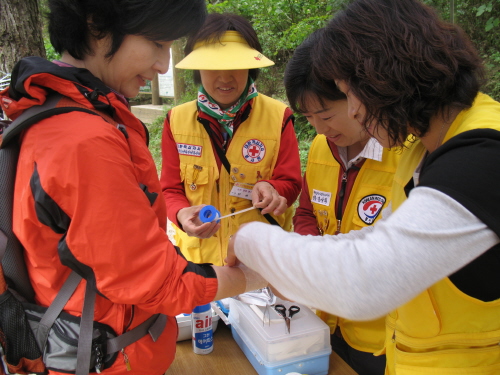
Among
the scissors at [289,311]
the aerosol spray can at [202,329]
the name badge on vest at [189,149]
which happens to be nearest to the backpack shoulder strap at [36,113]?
→ the aerosol spray can at [202,329]

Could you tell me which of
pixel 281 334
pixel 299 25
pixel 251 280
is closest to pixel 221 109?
pixel 251 280

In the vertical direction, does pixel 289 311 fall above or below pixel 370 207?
below

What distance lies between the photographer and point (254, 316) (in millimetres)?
1604

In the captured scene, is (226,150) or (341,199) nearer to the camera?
(341,199)

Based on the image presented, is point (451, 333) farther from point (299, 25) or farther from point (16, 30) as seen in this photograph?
point (299, 25)

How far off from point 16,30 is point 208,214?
75.5 inches

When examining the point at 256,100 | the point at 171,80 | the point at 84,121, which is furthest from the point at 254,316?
the point at 171,80

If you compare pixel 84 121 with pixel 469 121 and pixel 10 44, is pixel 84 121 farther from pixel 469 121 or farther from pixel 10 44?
pixel 10 44

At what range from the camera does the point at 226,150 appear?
2.27 meters

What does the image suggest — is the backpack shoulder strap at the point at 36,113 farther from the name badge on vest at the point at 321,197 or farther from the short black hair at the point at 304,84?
the name badge on vest at the point at 321,197

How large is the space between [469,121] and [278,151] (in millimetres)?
1434

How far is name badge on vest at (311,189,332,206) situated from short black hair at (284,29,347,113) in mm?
406

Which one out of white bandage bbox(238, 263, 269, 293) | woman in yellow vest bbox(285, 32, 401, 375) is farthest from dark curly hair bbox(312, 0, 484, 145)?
white bandage bbox(238, 263, 269, 293)

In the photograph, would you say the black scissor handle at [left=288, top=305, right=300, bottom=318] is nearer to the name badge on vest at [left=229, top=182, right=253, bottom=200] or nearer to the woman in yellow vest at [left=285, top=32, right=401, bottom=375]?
the woman in yellow vest at [left=285, top=32, right=401, bottom=375]
